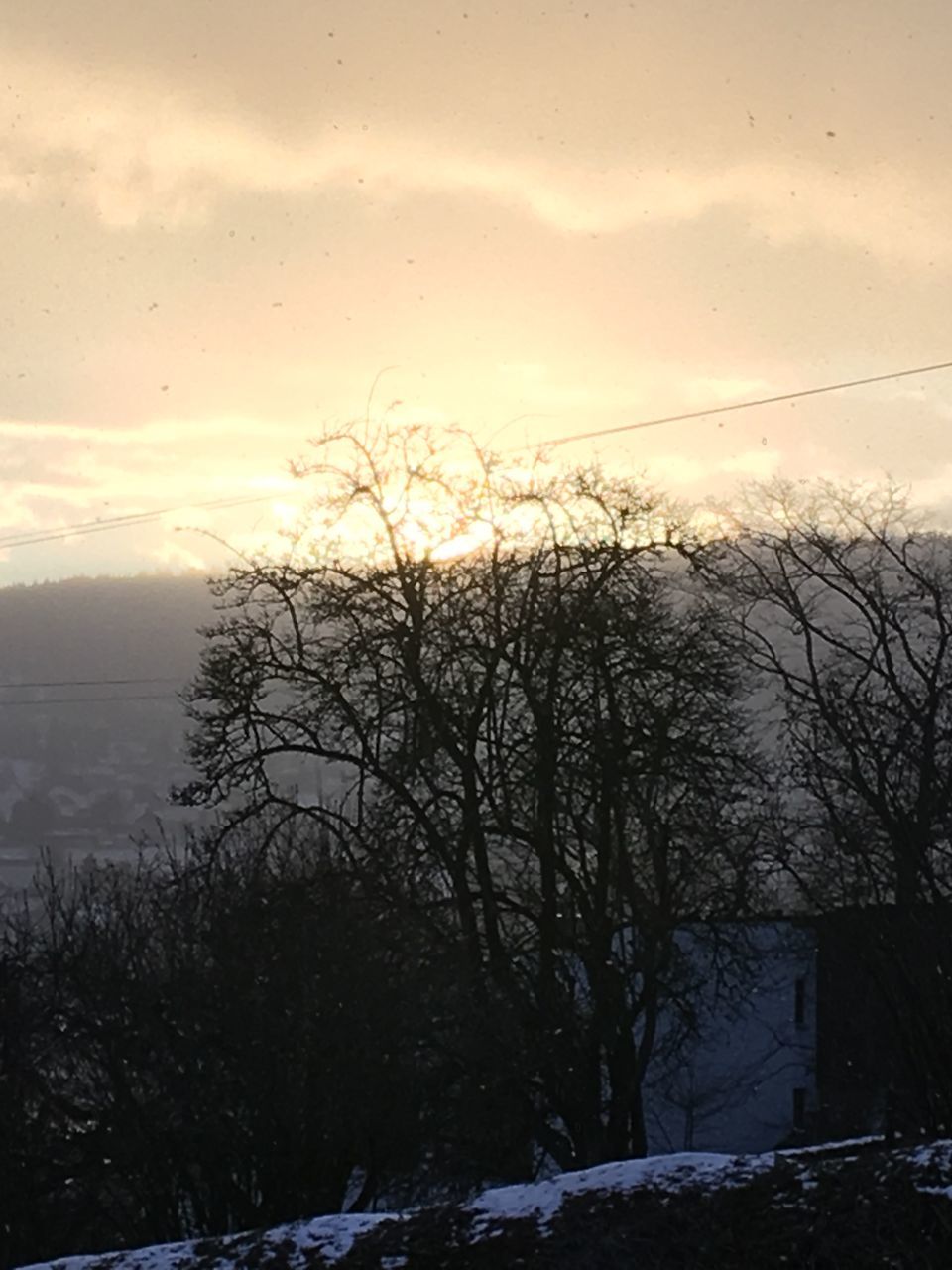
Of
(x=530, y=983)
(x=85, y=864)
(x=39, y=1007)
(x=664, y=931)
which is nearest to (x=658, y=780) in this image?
(x=664, y=931)

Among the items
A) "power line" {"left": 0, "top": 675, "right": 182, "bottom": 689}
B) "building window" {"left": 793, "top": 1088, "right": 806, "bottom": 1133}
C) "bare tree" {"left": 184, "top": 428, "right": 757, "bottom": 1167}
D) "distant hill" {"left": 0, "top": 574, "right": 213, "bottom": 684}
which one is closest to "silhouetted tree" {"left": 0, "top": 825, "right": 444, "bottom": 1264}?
"bare tree" {"left": 184, "top": 428, "right": 757, "bottom": 1167}

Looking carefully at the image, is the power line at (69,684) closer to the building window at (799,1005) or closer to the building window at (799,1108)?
the building window at (799,1005)

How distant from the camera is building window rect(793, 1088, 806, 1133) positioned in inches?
1398

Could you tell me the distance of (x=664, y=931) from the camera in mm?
18844

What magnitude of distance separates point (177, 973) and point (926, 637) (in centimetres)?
1273

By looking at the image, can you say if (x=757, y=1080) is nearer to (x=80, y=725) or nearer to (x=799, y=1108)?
(x=799, y=1108)

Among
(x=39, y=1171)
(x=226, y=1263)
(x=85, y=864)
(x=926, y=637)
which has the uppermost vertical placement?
(x=926, y=637)

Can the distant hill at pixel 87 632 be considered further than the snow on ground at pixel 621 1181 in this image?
Yes

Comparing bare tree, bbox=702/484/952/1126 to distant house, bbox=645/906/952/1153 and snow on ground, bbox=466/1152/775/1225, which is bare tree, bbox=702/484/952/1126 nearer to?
distant house, bbox=645/906/952/1153

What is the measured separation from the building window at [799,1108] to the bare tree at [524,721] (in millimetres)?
17713

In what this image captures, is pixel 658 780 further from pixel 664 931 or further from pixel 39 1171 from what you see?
pixel 39 1171

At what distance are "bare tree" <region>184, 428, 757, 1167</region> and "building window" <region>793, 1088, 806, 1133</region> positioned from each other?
58.1ft

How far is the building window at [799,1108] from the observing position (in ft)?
116

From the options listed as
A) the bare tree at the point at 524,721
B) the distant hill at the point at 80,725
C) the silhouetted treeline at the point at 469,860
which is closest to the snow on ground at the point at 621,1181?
the silhouetted treeline at the point at 469,860
